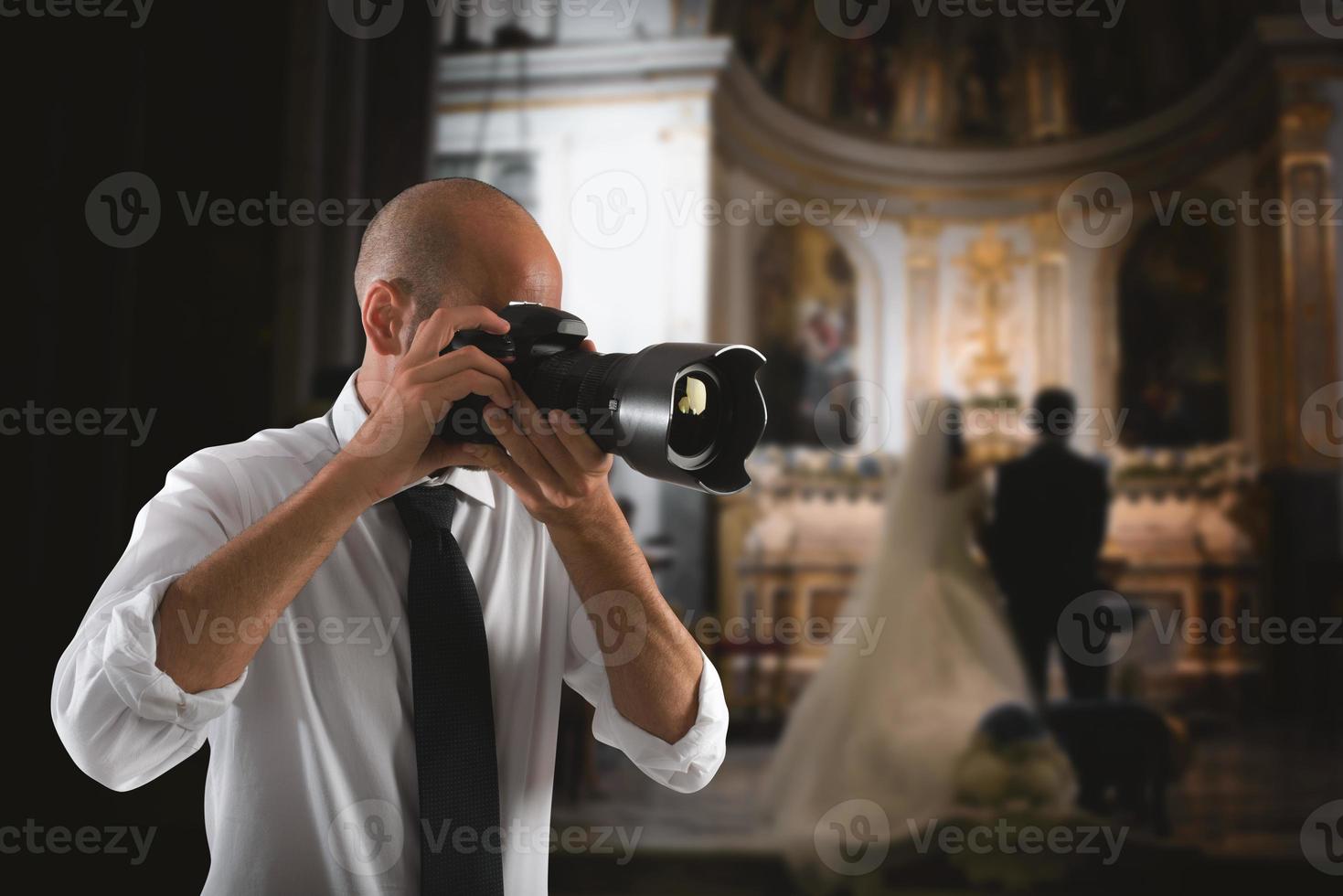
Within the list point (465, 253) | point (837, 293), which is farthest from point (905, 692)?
point (465, 253)

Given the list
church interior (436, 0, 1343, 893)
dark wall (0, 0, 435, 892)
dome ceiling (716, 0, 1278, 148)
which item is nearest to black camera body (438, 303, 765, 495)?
dark wall (0, 0, 435, 892)

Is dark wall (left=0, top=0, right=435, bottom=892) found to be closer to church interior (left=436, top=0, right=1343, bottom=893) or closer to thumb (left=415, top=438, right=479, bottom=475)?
church interior (left=436, top=0, right=1343, bottom=893)

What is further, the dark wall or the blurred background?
the blurred background

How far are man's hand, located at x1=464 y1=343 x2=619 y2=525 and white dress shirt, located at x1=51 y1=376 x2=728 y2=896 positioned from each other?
0.21 m

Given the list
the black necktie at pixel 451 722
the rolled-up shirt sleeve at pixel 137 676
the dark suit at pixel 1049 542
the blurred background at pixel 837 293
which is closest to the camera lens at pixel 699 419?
the black necktie at pixel 451 722

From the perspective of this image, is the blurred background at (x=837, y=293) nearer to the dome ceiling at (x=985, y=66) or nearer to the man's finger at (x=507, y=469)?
the dome ceiling at (x=985, y=66)

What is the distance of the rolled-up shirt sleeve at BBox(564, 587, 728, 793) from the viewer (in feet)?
3.75

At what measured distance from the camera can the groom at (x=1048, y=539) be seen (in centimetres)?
384

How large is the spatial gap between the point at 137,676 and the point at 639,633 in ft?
1.61

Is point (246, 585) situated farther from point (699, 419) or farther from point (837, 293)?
point (837, 293)

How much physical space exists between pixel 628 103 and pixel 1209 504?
109 inches

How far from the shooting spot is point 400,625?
44.7 inches

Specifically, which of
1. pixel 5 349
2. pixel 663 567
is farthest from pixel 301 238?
pixel 663 567

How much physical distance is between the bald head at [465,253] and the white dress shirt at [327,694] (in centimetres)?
17
